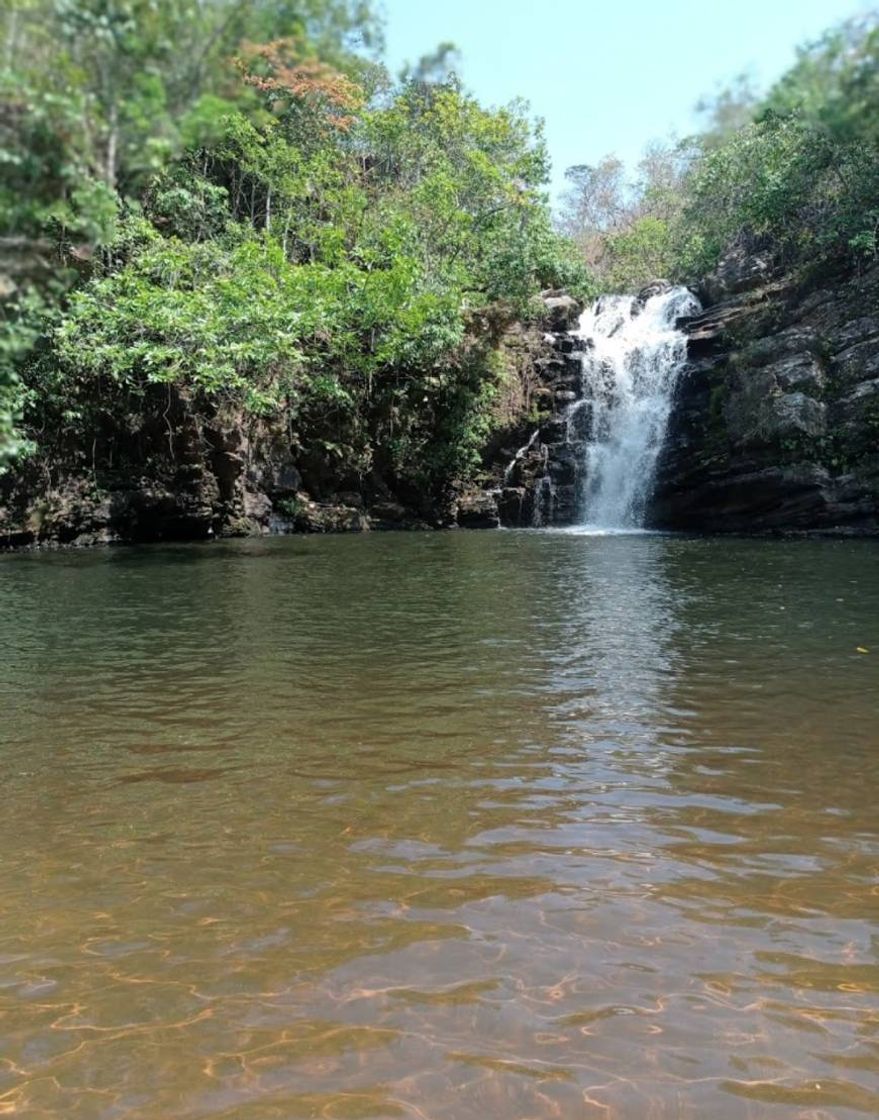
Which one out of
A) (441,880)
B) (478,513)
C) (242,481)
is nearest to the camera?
(441,880)

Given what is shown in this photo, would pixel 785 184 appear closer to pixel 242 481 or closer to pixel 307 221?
pixel 307 221

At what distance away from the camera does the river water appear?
2.98 m

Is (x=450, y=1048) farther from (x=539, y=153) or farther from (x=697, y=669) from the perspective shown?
(x=539, y=153)

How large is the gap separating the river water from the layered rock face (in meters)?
15.2

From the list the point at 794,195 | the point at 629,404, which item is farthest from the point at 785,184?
the point at 629,404

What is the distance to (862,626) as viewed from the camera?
10.6 metres

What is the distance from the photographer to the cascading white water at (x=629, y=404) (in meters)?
28.0

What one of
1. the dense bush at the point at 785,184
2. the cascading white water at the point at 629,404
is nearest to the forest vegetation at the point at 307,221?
the dense bush at the point at 785,184

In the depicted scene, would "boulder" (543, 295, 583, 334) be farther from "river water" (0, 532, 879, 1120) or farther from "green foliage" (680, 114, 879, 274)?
"river water" (0, 532, 879, 1120)

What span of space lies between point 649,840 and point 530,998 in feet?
5.46

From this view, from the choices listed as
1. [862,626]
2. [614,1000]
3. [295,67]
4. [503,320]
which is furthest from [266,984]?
[503,320]

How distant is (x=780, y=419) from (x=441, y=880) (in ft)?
75.0

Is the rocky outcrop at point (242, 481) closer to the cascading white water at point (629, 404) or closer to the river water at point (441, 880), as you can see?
the cascading white water at point (629, 404)

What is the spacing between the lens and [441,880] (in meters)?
4.37
